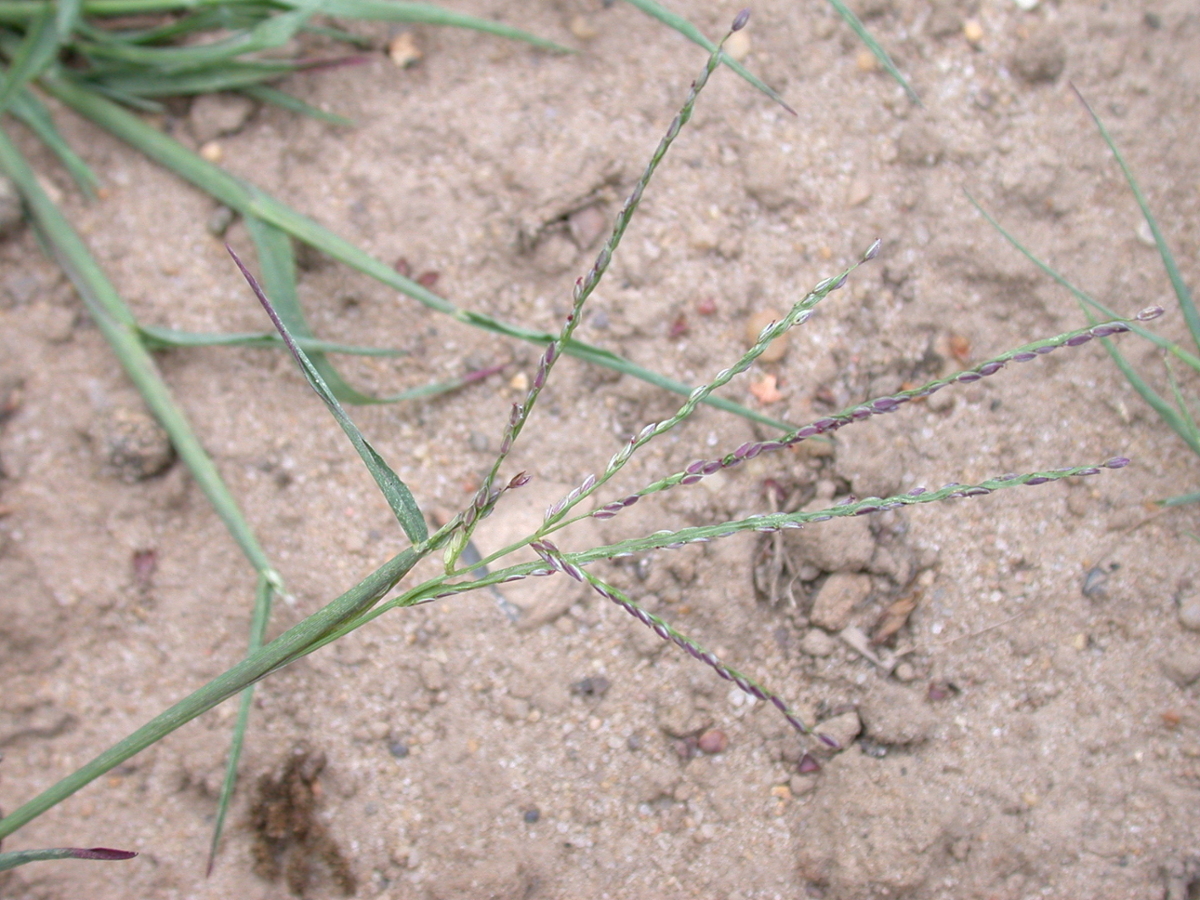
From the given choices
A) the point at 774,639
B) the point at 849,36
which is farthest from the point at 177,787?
the point at 849,36

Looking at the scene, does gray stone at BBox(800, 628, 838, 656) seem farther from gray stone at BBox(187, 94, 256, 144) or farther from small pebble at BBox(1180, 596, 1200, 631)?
gray stone at BBox(187, 94, 256, 144)

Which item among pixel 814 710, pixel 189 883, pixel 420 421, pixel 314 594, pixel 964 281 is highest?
pixel 964 281

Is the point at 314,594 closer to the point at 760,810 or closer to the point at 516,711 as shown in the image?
the point at 516,711

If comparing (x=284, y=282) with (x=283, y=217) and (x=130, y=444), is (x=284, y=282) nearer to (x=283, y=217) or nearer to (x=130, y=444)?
(x=283, y=217)

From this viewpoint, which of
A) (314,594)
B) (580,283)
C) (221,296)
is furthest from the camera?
(221,296)

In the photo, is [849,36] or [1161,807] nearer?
[1161,807]

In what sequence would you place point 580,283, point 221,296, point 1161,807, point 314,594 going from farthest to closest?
point 221,296
point 314,594
point 1161,807
point 580,283
